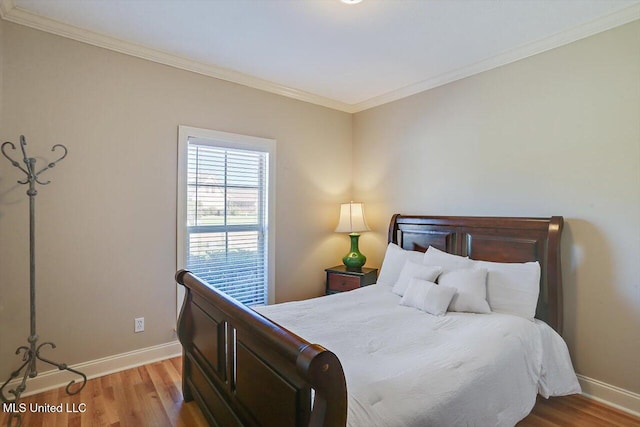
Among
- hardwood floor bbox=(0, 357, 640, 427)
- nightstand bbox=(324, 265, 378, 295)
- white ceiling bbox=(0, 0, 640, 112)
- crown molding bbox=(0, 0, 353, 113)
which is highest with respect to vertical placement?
white ceiling bbox=(0, 0, 640, 112)

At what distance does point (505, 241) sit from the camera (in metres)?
2.70

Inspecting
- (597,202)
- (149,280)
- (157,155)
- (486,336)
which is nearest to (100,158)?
(157,155)

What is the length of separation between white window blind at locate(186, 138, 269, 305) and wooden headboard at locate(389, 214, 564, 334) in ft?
5.32

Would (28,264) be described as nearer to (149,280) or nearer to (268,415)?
(149,280)

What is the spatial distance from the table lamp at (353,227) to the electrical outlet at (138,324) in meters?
2.12

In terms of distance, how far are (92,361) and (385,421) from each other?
98.1 inches

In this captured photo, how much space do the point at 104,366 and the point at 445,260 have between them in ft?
9.59

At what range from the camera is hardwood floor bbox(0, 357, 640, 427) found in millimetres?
2049

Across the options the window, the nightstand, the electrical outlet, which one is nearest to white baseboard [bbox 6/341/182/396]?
the electrical outlet

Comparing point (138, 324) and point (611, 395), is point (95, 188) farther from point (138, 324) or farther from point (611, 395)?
point (611, 395)

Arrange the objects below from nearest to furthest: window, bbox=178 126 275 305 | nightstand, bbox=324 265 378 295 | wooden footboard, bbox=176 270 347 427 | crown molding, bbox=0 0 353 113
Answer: wooden footboard, bbox=176 270 347 427, crown molding, bbox=0 0 353 113, window, bbox=178 126 275 305, nightstand, bbox=324 265 378 295

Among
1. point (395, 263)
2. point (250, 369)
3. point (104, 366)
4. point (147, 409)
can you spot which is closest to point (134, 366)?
point (104, 366)

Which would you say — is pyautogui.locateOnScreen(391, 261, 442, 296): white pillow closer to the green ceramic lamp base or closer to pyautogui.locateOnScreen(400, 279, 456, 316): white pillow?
pyautogui.locateOnScreen(400, 279, 456, 316): white pillow

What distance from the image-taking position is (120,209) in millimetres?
2688
